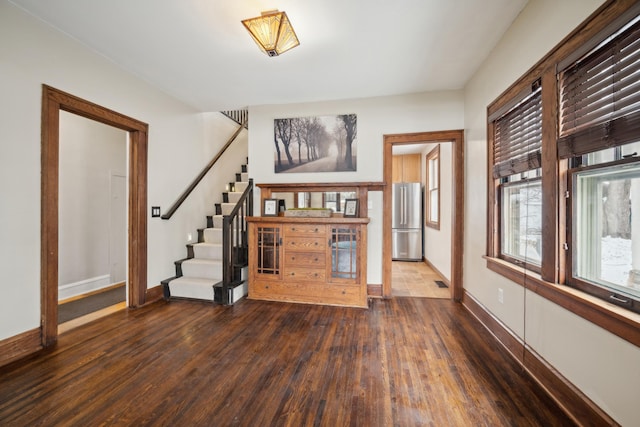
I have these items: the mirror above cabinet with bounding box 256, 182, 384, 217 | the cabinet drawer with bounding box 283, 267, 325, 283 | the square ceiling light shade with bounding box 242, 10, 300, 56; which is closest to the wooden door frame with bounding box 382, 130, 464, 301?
the mirror above cabinet with bounding box 256, 182, 384, 217

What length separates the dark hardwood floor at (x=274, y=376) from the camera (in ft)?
4.83

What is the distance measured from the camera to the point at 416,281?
14.0 feet

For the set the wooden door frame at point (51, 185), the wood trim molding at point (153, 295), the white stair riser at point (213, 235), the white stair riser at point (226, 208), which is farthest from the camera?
the white stair riser at point (226, 208)

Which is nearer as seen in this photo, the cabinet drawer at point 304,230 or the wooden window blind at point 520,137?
the wooden window blind at point 520,137

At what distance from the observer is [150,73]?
2.99 m

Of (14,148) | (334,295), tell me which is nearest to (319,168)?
(334,295)

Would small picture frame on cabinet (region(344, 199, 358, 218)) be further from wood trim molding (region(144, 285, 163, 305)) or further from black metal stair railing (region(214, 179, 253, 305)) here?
wood trim molding (region(144, 285, 163, 305))

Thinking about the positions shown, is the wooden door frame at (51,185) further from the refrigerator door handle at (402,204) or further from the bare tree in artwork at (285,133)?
the refrigerator door handle at (402,204)

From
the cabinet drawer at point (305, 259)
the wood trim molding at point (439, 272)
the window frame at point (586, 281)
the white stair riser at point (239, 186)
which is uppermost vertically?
the white stair riser at point (239, 186)

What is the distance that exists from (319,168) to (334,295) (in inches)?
67.4

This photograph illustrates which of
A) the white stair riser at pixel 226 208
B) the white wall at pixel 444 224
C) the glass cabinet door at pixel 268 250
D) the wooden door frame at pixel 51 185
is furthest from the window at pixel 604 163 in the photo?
the white stair riser at pixel 226 208

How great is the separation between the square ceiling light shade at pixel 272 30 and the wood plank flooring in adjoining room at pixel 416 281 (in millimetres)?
3187

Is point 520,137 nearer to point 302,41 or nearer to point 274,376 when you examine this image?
point 302,41

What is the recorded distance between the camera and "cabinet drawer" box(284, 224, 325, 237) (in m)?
3.18
